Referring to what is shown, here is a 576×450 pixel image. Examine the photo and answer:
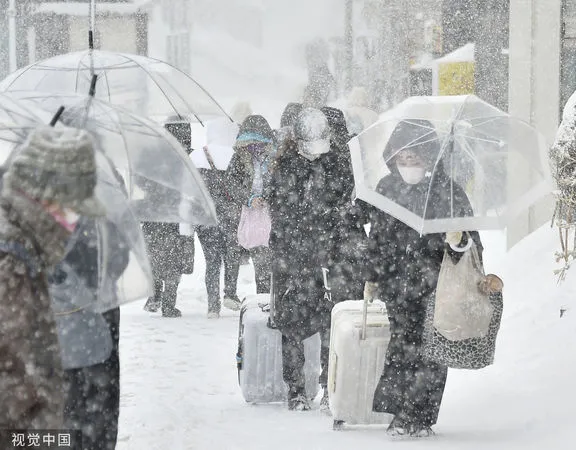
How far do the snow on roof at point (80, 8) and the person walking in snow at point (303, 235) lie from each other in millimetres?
25269

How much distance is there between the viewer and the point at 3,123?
4781mm

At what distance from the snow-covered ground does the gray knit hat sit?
321 cm

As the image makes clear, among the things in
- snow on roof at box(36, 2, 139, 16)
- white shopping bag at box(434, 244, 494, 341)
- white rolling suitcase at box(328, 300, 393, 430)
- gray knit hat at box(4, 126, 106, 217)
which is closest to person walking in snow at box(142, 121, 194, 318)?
white rolling suitcase at box(328, 300, 393, 430)

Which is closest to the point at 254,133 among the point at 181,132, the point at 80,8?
the point at 181,132

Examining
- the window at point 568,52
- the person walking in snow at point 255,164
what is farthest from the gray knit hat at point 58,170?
the window at point 568,52

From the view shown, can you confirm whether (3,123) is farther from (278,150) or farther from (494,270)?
(494,270)

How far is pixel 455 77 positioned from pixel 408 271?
13928 millimetres

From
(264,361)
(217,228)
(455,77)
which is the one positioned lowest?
(264,361)

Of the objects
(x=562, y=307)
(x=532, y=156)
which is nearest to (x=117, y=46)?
(x=562, y=307)

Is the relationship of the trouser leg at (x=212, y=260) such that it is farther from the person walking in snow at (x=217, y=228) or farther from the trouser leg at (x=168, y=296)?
the trouser leg at (x=168, y=296)

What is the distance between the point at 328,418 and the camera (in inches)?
309

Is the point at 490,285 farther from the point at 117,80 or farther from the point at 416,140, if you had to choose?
the point at 117,80

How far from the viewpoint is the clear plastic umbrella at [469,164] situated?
6.75 m

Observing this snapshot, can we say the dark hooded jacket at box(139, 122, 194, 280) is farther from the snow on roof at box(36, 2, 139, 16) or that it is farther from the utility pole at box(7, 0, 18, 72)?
the snow on roof at box(36, 2, 139, 16)
